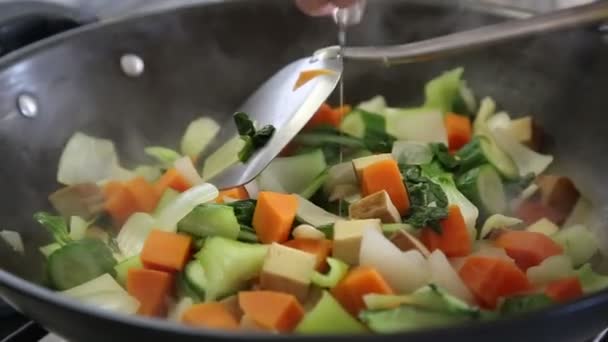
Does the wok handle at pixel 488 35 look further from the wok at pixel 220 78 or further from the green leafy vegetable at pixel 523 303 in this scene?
the green leafy vegetable at pixel 523 303

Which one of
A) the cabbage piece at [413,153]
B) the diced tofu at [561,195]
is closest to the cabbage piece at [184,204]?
the cabbage piece at [413,153]

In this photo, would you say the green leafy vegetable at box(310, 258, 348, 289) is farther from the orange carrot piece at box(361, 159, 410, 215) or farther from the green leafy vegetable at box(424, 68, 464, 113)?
the green leafy vegetable at box(424, 68, 464, 113)

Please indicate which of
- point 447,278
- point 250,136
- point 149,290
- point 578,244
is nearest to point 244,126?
point 250,136

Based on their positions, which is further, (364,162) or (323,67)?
(323,67)

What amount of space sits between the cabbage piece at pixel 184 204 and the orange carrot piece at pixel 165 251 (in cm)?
7

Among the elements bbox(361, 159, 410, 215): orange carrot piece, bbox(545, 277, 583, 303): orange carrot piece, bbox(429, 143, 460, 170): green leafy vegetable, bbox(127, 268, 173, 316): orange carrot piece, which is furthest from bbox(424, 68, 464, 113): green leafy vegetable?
bbox(127, 268, 173, 316): orange carrot piece

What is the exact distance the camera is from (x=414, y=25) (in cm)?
155

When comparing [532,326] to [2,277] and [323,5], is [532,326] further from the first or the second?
[323,5]

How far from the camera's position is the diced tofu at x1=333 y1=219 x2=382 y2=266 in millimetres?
1072

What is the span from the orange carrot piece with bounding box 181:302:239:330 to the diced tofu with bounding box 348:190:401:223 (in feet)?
0.92

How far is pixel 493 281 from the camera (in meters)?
1.04

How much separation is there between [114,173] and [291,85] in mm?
371

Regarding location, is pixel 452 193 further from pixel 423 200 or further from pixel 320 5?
pixel 320 5

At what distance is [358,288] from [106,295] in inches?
14.5
